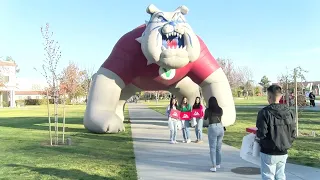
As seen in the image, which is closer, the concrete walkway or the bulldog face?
the concrete walkway

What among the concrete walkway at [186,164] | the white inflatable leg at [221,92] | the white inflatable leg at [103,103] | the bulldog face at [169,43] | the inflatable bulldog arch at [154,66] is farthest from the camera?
the white inflatable leg at [221,92]

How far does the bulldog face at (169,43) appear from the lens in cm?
1042

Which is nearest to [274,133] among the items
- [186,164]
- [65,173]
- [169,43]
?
[186,164]

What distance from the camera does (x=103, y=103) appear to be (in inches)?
457

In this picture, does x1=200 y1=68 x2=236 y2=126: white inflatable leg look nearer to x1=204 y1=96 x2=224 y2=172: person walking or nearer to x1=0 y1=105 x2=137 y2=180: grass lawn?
x1=0 y1=105 x2=137 y2=180: grass lawn

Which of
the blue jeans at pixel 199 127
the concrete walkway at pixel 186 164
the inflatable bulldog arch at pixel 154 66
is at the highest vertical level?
the inflatable bulldog arch at pixel 154 66

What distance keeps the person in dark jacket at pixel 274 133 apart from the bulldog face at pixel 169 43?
6.46 m

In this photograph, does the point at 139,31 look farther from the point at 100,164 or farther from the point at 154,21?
the point at 100,164

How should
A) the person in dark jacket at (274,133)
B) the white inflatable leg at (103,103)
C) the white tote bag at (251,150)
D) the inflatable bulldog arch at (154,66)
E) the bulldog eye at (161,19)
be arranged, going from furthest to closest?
the white inflatable leg at (103,103) → the bulldog eye at (161,19) → the inflatable bulldog arch at (154,66) → the white tote bag at (251,150) → the person in dark jacket at (274,133)

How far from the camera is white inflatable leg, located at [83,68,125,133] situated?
11492 millimetres

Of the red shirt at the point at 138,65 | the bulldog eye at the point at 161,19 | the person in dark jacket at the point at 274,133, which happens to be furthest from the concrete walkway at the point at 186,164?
the bulldog eye at the point at 161,19

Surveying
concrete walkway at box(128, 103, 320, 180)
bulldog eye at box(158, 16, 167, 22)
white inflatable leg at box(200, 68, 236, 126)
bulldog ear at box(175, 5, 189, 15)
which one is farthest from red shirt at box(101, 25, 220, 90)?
concrete walkway at box(128, 103, 320, 180)

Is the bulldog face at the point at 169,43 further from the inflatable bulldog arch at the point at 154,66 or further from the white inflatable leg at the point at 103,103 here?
the white inflatable leg at the point at 103,103

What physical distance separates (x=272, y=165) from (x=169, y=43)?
704cm
